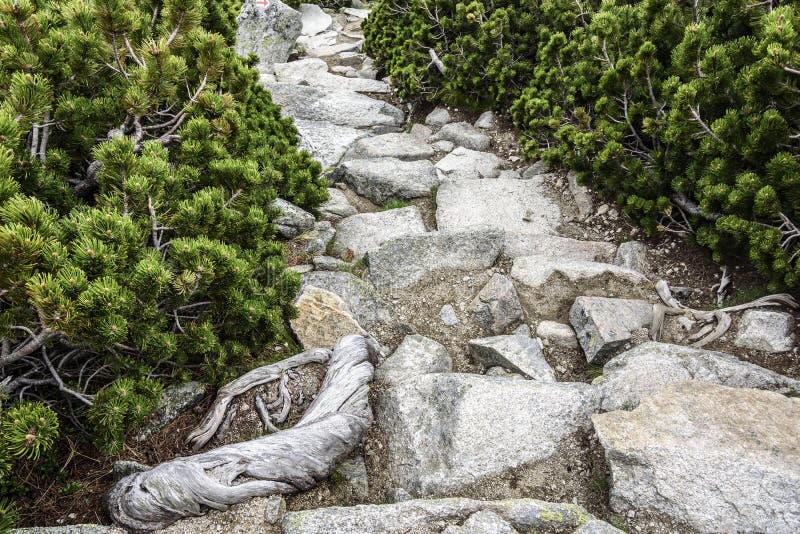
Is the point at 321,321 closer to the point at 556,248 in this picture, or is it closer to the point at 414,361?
the point at 414,361

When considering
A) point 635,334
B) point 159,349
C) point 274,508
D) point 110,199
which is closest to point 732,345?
point 635,334

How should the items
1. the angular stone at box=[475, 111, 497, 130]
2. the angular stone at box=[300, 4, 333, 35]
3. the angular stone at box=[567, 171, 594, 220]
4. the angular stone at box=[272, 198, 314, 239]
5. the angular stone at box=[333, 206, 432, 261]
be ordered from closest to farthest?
the angular stone at box=[272, 198, 314, 239] < the angular stone at box=[333, 206, 432, 261] < the angular stone at box=[567, 171, 594, 220] < the angular stone at box=[475, 111, 497, 130] < the angular stone at box=[300, 4, 333, 35]

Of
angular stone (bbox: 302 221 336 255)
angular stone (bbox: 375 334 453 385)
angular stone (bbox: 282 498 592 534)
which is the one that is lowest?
angular stone (bbox: 375 334 453 385)

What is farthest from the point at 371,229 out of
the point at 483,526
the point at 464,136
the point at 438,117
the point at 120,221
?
the point at 483,526

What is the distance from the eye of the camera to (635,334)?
16.5 ft

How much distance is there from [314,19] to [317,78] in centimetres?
737

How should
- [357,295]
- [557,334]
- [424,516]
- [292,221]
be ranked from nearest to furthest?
[424,516] < [557,334] < [357,295] < [292,221]

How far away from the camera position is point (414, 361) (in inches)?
192

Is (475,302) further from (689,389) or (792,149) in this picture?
(792,149)

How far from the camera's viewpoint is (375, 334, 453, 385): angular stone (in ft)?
15.4

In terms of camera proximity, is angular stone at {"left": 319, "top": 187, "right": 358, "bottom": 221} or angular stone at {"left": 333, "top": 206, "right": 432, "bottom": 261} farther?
angular stone at {"left": 319, "top": 187, "right": 358, "bottom": 221}

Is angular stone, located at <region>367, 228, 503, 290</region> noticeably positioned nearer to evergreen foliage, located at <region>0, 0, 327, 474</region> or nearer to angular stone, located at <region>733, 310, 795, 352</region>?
evergreen foliage, located at <region>0, 0, 327, 474</region>

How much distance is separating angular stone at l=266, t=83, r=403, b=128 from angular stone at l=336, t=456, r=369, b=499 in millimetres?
8395

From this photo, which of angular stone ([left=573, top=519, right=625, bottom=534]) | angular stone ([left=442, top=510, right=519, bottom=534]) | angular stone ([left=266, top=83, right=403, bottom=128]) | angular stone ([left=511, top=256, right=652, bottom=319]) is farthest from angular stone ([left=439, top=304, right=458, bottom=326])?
angular stone ([left=266, top=83, right=403, bottom=128])
